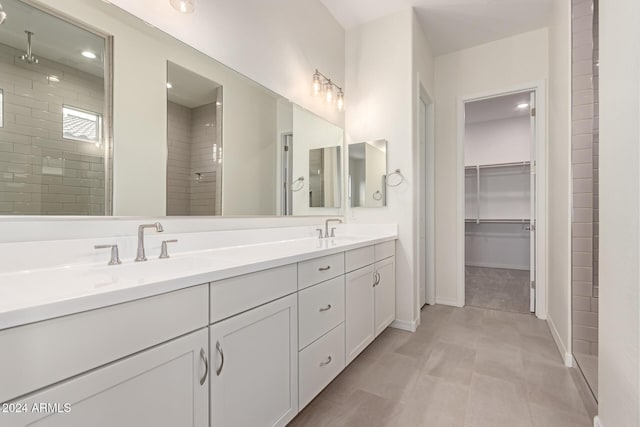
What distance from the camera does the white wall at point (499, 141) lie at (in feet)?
16.3

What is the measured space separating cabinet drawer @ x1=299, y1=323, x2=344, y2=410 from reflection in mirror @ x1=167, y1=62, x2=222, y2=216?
35.5 inches

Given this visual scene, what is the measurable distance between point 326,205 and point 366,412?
5.26 feet

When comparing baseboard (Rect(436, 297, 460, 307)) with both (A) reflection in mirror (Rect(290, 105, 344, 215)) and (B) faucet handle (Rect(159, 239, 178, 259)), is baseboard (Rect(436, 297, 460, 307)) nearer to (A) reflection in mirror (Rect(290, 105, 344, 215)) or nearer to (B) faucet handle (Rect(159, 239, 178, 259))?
(A) reflection in mirror (Rect(290, 105, 344, 215))

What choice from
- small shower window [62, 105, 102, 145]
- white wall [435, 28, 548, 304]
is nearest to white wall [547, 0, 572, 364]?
white wall [435, 28, 548, 304]

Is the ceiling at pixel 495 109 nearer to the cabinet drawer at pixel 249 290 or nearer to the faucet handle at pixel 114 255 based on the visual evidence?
the cabinet drawer at pixel 249 290

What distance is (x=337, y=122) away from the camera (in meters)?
2.84

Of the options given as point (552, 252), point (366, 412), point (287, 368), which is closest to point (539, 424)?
point (366, 412)

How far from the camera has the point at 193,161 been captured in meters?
1.55

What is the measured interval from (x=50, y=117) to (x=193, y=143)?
1.89 ft

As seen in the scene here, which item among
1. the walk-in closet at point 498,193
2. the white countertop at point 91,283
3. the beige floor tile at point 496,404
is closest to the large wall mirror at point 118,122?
the white countertop at point 91,283

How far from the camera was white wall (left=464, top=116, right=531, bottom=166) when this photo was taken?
4980 mm

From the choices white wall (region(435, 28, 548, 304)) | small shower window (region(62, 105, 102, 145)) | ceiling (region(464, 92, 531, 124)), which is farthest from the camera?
ceiling (region(464, 92, 531, 124))

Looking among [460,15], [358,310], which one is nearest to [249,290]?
[358,310]

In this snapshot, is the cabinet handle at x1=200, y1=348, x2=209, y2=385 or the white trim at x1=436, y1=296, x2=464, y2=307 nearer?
the cabinet handle at x1=200, y1=348, x2=209, y2=385
